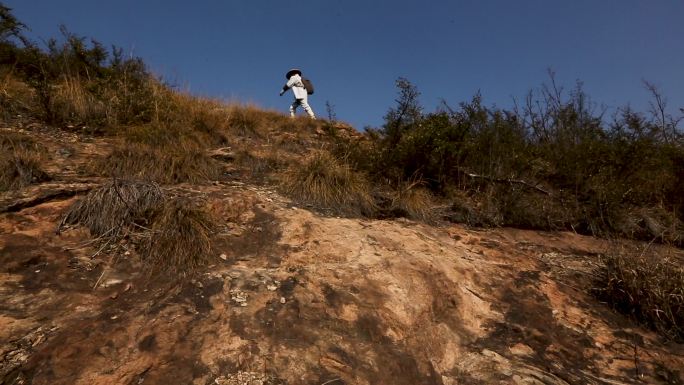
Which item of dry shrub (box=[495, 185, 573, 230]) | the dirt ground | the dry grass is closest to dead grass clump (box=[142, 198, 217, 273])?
the dry grass

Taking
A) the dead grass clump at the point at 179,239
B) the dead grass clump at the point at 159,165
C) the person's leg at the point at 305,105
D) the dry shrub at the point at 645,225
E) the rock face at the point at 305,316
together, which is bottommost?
the rock face at the point at 305,316

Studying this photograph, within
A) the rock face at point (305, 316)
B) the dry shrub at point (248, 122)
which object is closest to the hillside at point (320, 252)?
the rock face at point (305, 316)

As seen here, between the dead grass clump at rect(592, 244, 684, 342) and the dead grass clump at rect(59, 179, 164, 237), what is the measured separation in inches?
146

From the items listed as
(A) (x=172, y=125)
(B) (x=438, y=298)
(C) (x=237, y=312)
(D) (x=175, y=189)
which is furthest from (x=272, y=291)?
(A) (x=172, y=125)

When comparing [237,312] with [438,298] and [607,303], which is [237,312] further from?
[607,303]

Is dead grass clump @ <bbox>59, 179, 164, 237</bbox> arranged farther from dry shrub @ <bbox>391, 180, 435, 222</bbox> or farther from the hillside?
dry shrub @ <bbox>391, 180, 435, 222</bbox>

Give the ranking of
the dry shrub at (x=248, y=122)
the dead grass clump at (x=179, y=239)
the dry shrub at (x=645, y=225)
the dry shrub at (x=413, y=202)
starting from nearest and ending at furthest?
the dead grass clump at (x=179, y=239) < the dry shrub at (x=413, y=202) < the dry shrub at (x=645, y=225) < the dry shrub at (x=248, y=122)

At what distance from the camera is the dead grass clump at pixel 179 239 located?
278 cm

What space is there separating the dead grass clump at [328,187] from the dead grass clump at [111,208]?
4.69 feet

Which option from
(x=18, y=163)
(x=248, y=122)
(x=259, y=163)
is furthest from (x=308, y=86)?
(x=18, y=163)

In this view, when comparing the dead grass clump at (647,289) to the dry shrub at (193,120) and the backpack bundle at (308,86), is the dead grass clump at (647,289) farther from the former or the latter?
the backpack bundle at (308,86)

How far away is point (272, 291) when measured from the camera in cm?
258

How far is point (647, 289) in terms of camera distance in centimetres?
299

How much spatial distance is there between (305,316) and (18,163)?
115 inches
